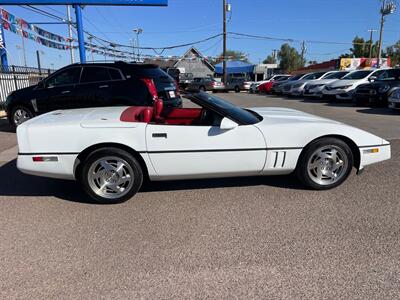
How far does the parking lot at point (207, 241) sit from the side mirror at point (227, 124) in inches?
33.6

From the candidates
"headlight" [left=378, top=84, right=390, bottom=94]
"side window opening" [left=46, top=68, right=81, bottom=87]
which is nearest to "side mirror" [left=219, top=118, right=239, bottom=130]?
"side window opening" [left=46, top=68, right=81, bottom=87]

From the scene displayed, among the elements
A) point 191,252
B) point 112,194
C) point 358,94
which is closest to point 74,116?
point 112,194

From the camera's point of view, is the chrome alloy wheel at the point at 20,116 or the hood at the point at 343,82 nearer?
the chrome alloy wheel at the point at 20,116

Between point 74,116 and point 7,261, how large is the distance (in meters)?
1.87

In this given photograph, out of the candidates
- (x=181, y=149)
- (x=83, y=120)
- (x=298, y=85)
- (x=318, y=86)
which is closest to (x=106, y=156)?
(x=83, y=120)

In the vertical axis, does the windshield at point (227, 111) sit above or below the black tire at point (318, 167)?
above

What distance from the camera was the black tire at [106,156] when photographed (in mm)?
3449

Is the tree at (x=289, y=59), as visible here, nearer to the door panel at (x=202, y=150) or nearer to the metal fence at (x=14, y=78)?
the metal fence at (x=14, y=78)

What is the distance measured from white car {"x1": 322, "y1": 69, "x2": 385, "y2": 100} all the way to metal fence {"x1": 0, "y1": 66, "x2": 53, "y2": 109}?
45.5 feet

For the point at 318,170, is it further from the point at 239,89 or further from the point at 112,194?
the point at 239,89

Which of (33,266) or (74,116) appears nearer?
(33,266)

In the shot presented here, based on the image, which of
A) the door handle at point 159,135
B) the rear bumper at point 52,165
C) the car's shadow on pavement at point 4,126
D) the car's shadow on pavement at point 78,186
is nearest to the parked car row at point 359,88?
the car's shadow on pavement at point 78,186

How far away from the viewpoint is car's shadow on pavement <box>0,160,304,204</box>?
12.9 ft

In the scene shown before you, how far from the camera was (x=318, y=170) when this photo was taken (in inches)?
150
